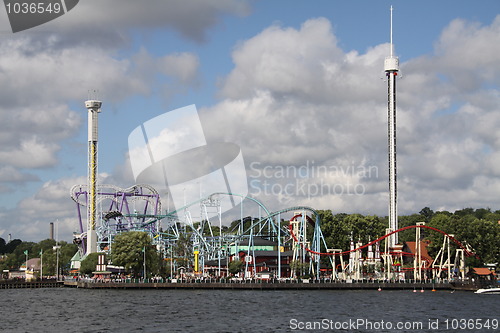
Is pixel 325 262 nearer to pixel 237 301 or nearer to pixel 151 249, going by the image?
pixel 151 249

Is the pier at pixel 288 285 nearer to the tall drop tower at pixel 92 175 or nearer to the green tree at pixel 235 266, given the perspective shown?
the green tree at pixel 235 266

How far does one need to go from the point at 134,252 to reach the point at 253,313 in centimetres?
6215

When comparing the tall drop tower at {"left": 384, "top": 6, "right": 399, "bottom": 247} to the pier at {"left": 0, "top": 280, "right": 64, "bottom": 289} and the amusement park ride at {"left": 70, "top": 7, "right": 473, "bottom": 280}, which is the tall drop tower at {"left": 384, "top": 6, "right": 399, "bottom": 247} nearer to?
the amusement park ride at {"left": 70, "top": 7, "right": 473, "bottom": 280}

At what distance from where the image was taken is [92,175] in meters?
179

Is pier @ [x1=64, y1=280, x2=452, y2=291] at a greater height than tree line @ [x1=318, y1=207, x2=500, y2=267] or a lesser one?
lesser

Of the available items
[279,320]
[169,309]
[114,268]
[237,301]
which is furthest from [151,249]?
[279,320]

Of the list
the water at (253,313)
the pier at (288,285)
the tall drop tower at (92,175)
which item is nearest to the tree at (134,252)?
the pier at (288,285)

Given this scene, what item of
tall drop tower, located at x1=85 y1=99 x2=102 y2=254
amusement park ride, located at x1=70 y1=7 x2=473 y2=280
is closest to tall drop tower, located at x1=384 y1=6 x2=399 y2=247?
amusement park ride, located at x1=70 y1=7 x2=473 y2=280

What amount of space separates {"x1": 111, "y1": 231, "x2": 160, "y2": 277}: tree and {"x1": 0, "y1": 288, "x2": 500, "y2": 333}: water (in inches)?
1055

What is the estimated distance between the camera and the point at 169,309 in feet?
270

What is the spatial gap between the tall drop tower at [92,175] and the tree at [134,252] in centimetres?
3849

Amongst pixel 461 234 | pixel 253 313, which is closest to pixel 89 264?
pixel 461 234

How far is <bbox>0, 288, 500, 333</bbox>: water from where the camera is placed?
65.9m

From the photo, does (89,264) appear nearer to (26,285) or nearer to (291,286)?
(26,285)
